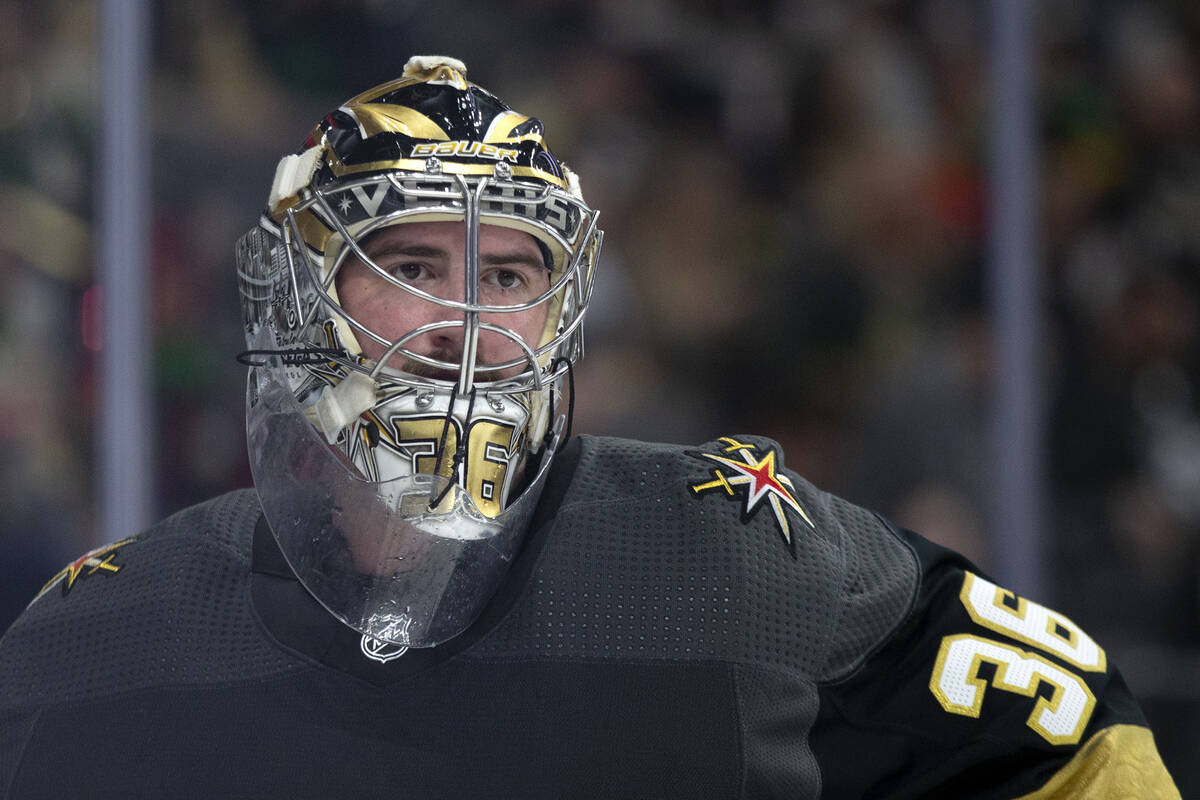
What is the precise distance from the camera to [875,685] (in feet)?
4.33

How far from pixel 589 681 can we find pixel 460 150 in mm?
524

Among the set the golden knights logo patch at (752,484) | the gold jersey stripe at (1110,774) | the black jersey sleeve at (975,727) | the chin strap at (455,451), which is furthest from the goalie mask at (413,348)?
the gold jersey stripe at (1110,774)

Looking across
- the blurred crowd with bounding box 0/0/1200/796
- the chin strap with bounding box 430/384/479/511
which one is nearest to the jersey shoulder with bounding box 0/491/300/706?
the chin strap with bounding box 430/384/479/511

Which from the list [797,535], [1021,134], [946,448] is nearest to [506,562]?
[797,535]

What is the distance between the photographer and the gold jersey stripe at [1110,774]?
1270mm

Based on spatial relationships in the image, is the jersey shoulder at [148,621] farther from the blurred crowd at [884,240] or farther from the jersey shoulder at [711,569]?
the blurred crowd at [884,240]

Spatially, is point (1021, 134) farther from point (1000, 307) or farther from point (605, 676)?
point (605, 676)

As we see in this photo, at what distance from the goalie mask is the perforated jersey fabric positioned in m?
0.06

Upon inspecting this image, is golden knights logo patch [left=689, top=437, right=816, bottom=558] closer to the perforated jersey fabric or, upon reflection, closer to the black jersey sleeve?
the perforated jersey fabric

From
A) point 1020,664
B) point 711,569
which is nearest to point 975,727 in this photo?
point 1020,664

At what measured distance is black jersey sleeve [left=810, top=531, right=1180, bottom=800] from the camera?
129 cm

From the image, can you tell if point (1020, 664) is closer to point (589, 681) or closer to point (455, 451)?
point (589, 681)

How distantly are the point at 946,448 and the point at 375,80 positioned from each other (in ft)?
4.58

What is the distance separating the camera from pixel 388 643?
4.26 feet
